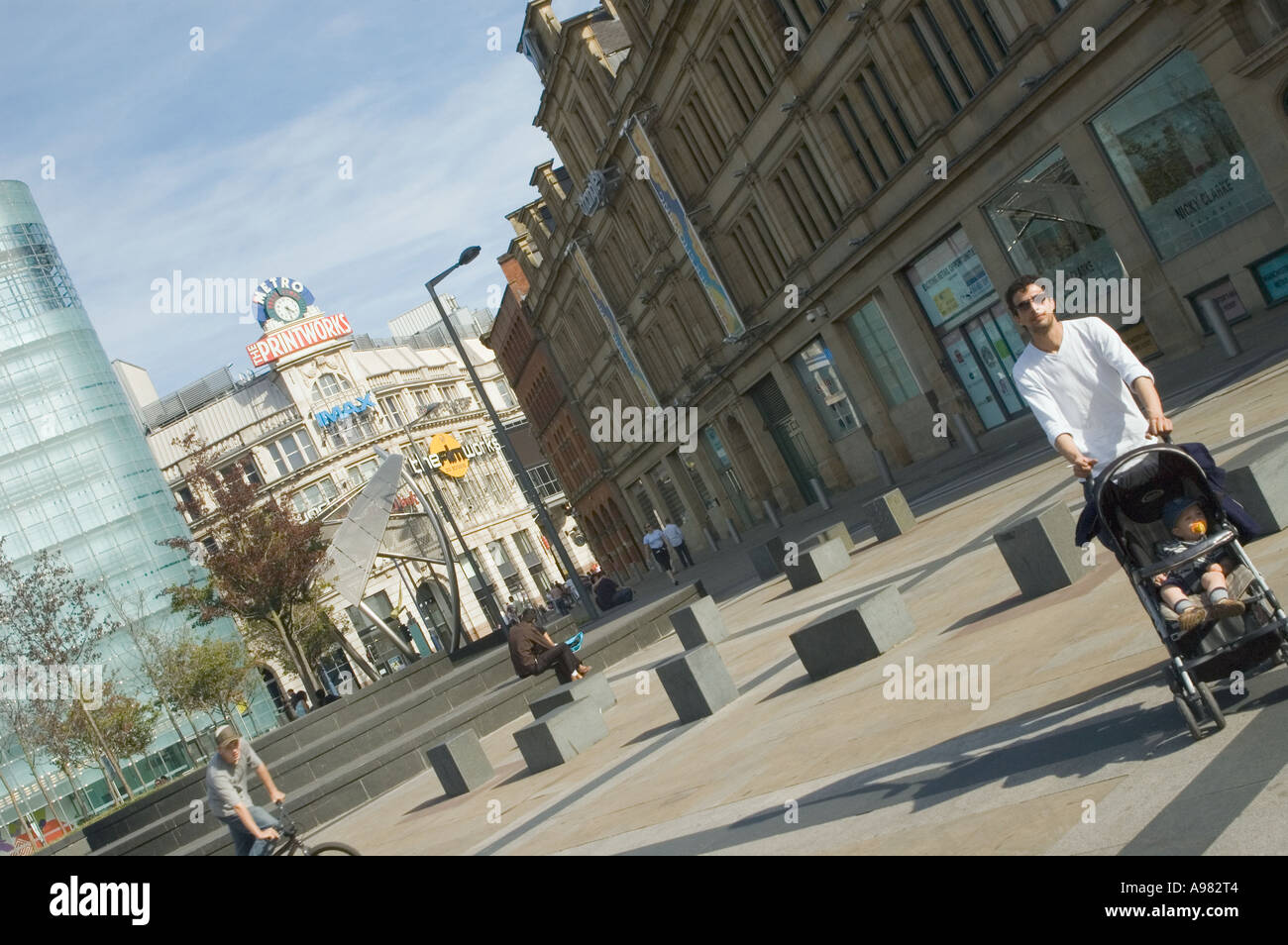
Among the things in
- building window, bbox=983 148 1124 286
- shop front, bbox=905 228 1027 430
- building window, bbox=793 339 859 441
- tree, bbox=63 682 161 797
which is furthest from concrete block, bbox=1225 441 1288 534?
tree, bbox=63 682 161 797

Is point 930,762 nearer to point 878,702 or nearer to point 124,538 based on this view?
point 878,702

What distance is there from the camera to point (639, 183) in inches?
1754

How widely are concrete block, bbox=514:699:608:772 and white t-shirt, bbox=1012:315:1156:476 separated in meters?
8.51

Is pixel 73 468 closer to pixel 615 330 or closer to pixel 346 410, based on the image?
pixel 346 410

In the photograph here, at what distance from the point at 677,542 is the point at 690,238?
9372 millimetres

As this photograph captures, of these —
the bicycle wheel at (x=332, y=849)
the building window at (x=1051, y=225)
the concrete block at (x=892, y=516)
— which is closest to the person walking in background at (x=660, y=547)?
the building window at (x=1051, y=225)

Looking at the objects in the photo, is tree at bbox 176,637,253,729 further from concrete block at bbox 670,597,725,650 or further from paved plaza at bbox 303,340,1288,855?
paved plaza at bbox 303,340,1288,855

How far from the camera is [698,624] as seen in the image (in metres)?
17.2

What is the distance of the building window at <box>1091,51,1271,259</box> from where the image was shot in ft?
66.1

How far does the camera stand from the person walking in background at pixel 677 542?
39.2 meters

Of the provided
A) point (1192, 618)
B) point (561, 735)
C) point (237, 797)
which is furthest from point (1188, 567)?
point (561, 735)
